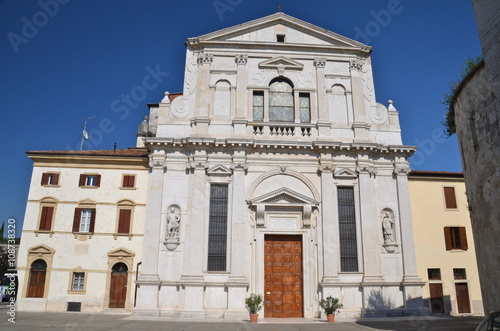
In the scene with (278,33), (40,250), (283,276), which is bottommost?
(283,276)

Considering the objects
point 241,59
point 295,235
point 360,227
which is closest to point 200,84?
point 241,59

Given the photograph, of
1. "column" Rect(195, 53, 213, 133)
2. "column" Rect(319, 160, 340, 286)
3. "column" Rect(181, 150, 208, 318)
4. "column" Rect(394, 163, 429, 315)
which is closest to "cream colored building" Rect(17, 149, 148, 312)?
"column" Rect(181, 150, 208, 318)

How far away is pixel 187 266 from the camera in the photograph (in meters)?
18.5

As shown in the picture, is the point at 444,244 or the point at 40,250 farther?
the point at 444,244

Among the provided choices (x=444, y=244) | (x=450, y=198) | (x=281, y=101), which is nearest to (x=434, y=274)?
(x=444, y=244)

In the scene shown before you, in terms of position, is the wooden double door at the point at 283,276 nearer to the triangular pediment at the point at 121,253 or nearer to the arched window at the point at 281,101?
the arched window at the point at 281,101

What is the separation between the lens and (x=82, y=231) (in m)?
21.2

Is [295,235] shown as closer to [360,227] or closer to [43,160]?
[360,227]

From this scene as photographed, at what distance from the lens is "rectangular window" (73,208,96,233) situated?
2128 centimetres

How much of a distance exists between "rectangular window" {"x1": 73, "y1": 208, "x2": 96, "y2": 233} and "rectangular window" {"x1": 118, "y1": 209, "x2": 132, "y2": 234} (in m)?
1.41

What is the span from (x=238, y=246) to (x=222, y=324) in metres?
3.85

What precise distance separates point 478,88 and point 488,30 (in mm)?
1818

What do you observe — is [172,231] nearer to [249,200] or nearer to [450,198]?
[249,200]

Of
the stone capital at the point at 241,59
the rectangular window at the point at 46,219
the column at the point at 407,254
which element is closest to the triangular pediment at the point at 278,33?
the stone capital at the point at 241,59
